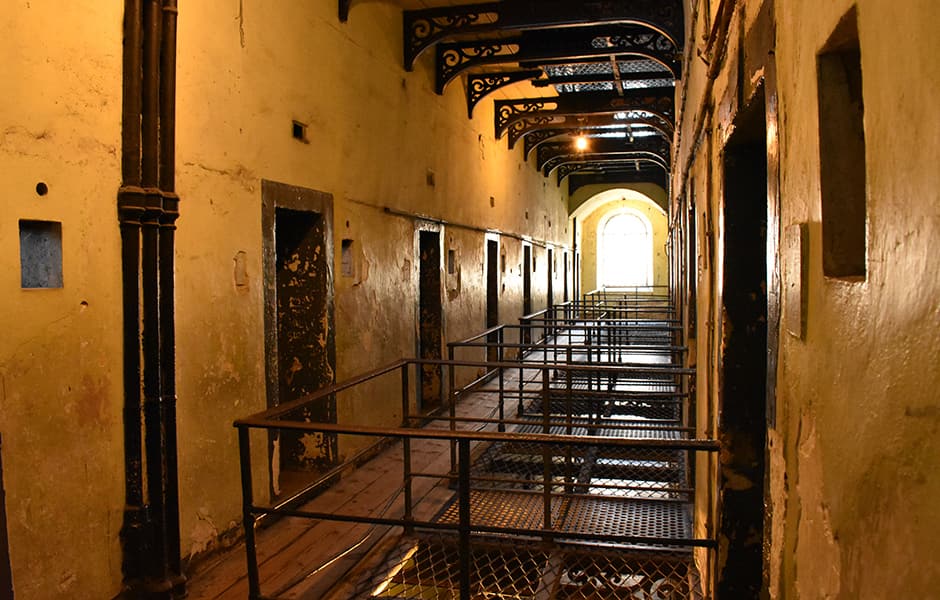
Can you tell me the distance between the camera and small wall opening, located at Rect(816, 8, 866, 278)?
1239 mm

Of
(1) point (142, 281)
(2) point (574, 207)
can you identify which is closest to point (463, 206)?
(1) point (142, 281)

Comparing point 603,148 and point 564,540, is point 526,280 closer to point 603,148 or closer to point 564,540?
point 603,148

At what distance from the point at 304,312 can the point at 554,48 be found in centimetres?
501

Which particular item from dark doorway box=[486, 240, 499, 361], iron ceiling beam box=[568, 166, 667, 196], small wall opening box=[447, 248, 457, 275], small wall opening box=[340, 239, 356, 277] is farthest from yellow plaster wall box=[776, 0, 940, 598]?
iron ceiling beam box=[568, 166, 667, 196]

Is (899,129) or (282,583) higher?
(899,129)

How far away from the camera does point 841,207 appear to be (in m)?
1.24

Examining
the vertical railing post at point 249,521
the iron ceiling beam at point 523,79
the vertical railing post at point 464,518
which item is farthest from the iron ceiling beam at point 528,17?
the vertical railing post at point 464,518

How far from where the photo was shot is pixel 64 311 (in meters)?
3.18

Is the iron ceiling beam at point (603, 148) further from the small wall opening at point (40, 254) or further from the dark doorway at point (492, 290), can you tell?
the small wall opening at point (40, 254)

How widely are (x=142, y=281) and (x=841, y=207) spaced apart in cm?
326

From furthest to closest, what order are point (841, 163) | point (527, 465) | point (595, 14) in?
point (595, 14), point (527, 465), point (841, 163)

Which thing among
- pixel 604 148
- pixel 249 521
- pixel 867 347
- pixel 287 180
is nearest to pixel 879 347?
pixel 867 347

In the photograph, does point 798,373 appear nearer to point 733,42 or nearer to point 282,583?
point 733,42

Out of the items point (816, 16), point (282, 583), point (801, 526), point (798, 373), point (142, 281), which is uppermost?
point (816, 16)
